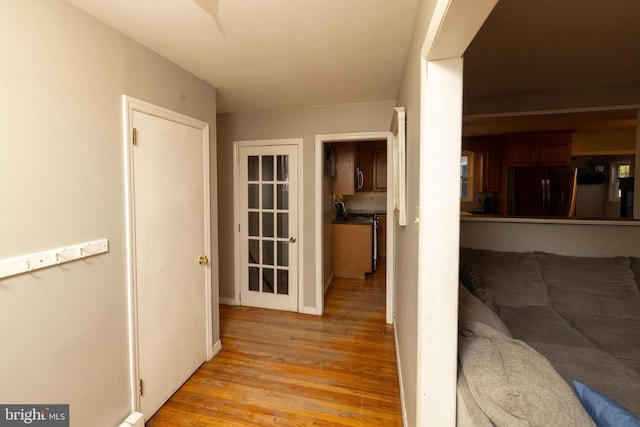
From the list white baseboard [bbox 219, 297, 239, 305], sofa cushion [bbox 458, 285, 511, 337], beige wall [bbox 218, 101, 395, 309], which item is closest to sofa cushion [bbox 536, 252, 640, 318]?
sofa cushion [bbox 458, 285, 511, 337]

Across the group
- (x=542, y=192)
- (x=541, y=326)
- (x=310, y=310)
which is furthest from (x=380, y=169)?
(x=541, y=326)

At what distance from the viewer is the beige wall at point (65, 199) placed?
3.93 feet

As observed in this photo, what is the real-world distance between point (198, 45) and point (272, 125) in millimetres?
1491

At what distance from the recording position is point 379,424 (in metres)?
1.83

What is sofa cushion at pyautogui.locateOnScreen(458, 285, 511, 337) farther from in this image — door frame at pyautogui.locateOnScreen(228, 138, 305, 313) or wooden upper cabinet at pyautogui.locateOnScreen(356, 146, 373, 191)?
wooden upper cabinet at pyautogui.locateOnScreen(356, 146, 373, 191)

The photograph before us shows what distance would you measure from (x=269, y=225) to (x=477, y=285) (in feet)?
7.27

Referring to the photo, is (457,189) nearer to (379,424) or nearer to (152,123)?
(379,424)

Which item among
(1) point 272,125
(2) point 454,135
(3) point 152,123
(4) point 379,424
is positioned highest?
(1) point 272,125

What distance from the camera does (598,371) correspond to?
150 centimetres

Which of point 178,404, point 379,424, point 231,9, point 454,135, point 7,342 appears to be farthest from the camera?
point 178,404

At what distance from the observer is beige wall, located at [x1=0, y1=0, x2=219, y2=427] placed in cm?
120

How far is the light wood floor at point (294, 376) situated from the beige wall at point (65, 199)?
21.3 inches

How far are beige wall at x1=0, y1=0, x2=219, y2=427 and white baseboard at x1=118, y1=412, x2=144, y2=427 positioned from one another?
0.06m

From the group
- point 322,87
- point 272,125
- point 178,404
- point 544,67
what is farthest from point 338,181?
point 178,404
